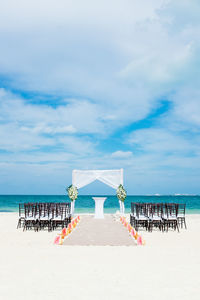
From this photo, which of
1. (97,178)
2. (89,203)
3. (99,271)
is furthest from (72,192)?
(89,203)

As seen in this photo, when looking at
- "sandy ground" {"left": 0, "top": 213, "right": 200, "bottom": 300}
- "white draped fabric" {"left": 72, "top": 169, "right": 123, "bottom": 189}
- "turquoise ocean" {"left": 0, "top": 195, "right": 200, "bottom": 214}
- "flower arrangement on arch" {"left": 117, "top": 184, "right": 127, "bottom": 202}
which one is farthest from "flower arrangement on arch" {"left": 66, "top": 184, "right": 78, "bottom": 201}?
"turquoise ocean" {"left": 0, "top": 195, "right": 200, "bottom": 214}

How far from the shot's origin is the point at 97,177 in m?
20.0

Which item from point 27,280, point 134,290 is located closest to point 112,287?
point 134,290

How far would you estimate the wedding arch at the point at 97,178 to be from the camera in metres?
19.9

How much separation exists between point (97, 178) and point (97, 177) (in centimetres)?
7

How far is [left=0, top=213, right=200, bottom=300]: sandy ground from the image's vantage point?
506cm

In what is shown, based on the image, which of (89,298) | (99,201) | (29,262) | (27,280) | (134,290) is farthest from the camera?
(99,201)

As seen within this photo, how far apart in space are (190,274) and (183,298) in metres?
1.48

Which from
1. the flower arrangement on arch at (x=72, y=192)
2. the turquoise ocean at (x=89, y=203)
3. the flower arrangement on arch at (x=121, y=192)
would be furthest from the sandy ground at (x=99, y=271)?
the turquoise ocean at (x=89, y=203)

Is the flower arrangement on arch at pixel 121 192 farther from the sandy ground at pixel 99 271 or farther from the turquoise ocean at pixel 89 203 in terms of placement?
the turquoise ocean at pixel 89 203

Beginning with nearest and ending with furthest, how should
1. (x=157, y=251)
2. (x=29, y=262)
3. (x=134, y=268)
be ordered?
1. (x=134, y=268)
2. (x=29, y=262)
3. (x=157, y=251)

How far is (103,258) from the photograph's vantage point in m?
7.61

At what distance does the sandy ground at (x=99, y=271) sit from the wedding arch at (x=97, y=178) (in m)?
10.1

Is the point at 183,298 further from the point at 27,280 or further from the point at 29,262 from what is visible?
the point at 29,262
